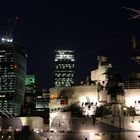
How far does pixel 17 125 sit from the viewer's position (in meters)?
73.1

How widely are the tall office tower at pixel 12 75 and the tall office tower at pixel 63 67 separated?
19.0 m

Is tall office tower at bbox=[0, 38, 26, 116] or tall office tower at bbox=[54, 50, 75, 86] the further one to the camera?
tall office tower at bbox=[54, 50, 75, 86]

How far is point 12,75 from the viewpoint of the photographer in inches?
6284

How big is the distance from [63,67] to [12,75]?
3180 centimetres

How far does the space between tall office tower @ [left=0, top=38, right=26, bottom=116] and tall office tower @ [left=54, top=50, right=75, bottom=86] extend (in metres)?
19.0

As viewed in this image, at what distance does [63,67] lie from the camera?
183250 mm

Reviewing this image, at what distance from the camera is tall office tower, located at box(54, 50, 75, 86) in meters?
178

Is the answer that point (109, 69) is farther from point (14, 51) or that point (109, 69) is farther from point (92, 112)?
point (14, 51)

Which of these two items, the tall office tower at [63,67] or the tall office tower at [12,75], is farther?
the tall office tower at [63,67]

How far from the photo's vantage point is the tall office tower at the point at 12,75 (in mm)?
156675

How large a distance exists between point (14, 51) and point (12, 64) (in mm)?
7485

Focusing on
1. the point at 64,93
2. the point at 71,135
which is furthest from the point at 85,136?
the point at 64,93

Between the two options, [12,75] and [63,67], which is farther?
[63,67]

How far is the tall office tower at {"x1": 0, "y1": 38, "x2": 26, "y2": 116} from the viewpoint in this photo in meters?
157
